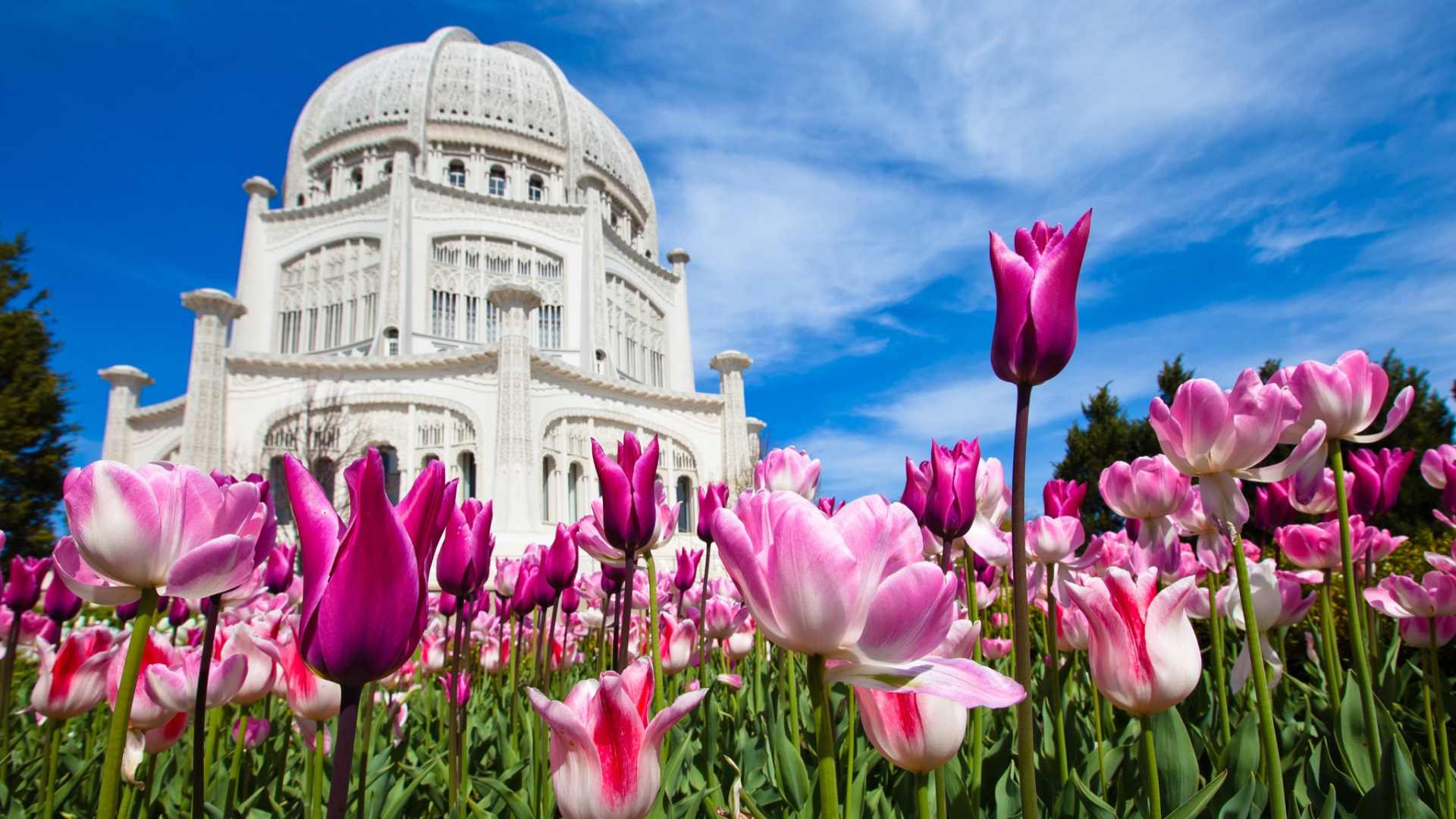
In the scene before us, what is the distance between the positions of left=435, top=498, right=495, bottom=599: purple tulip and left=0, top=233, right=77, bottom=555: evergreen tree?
15.4 meters

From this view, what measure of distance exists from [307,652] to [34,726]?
3.53 metres

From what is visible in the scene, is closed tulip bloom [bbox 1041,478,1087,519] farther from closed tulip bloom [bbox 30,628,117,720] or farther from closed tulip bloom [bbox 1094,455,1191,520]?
closed tulip bloom [bbox 30,628,117,720]

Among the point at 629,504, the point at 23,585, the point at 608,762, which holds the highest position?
the point at 629,504

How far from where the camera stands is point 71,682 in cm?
179

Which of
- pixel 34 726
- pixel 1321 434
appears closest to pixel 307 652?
pixel 1321 434

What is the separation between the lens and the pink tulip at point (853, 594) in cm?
72

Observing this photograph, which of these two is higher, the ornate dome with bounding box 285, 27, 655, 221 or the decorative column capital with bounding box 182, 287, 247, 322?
the ornate dome with bounding box 285, 27, 655, 221

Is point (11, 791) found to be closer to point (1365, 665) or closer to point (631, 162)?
point (1365, 665)

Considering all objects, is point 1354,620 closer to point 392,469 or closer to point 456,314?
point 392,469

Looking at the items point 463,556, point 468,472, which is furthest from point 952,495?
point 468,472

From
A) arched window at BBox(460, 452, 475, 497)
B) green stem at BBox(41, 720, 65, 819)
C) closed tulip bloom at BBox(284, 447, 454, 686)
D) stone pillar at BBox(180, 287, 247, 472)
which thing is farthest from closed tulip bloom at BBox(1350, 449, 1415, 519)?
stone pillar at BBox(180, 287, 247, 472)

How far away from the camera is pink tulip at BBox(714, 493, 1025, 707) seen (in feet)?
2.36

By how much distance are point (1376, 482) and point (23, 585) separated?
166 inches

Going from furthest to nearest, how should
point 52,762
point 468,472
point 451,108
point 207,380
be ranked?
point 451,108 → point 468,472 → point 207,380 → point 52,762
